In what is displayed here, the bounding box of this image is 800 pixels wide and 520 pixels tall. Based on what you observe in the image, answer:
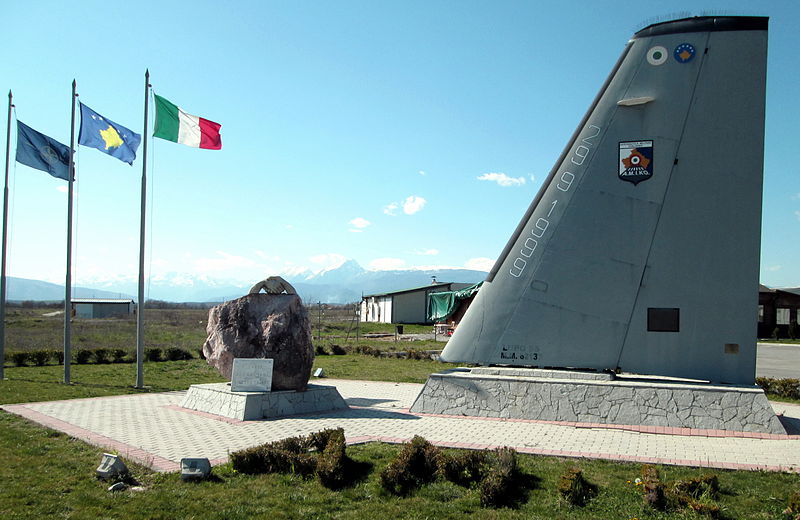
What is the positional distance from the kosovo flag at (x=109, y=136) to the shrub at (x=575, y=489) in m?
14.4

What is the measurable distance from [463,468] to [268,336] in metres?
6.00

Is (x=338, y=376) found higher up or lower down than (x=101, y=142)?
lower down

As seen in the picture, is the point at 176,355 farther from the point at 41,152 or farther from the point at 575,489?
the point at 575,489

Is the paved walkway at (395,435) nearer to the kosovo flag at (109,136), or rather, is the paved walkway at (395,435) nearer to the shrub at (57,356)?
the kosovo flag at (109,136)

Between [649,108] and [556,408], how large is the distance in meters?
5.47

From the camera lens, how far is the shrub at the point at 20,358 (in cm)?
2005

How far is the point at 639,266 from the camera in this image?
33.0ft

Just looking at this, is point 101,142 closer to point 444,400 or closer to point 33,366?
point 33,366

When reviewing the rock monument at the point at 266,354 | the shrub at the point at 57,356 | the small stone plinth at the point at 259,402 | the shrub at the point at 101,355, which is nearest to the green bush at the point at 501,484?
the small stone plinth at the point at 259,402

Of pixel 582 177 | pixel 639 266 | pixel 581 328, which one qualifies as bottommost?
pixel 581 328

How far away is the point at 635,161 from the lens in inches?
400

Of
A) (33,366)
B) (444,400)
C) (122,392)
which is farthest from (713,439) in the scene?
(33,366)

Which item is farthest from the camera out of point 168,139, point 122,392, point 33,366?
point 33,366

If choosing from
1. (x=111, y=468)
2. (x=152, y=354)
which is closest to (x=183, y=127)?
(x=152, y=354)
